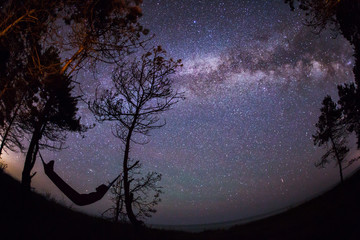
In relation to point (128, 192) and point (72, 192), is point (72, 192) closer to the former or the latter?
point (72, 192)

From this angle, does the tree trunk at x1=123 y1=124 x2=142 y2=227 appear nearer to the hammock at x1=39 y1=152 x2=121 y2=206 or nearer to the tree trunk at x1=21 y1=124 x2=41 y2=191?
the hammock at x1=39 y1=152 x2=121 y2=206

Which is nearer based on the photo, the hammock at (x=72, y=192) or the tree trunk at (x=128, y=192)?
the hammock at (x=72, y=192)

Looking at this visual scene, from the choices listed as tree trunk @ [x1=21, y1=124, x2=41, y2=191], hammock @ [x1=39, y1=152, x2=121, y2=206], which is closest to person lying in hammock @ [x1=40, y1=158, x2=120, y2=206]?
hammock @ [x1=39, y1=152, x2=121, y2=206]

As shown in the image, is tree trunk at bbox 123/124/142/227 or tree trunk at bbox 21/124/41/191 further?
tree trunk at bbox 123/124/142/227

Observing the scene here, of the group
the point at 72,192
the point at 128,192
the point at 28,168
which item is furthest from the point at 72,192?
the point at 128,192

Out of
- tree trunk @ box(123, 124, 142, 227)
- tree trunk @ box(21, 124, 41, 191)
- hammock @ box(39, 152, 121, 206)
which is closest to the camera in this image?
hammock @ box(39, 152, 121, 206)

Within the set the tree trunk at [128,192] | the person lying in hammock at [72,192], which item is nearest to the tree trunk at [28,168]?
the person lying in hammock at [72,192]

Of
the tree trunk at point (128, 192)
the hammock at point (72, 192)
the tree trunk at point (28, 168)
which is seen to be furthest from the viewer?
the tree trunk at point (128, 192)

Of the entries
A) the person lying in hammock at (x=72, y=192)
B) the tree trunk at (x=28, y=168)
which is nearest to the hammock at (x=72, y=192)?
the person lying in hammock at (x=72, y=192)

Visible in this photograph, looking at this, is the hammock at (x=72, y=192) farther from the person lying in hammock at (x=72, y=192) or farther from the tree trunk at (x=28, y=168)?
the tree trunk at (x=28, y=168)

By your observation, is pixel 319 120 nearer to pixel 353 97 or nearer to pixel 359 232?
pixel 353 97

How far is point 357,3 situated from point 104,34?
904 centimetres

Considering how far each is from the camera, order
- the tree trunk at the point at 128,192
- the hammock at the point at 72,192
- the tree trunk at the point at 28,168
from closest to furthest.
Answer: the hammock at the point at 72,192, the tree trunk at the point at 28,168, the tree trunk at the point at 128,192

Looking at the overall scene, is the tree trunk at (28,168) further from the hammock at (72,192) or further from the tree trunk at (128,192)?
the tree trunk at (128,192)
